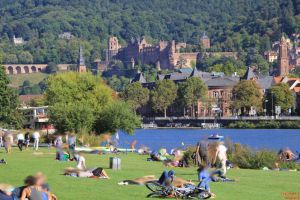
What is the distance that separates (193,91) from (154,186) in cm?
12786

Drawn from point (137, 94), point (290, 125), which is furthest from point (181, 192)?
point (137, 94)

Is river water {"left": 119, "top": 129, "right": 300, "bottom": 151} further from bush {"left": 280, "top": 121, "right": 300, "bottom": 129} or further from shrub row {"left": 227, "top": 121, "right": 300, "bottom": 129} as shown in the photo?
shrub row {"left": 227, "top": 121, "right": 300, "bottom": 129}

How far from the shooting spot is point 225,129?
424ft

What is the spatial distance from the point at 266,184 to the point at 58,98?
4641 centimetres

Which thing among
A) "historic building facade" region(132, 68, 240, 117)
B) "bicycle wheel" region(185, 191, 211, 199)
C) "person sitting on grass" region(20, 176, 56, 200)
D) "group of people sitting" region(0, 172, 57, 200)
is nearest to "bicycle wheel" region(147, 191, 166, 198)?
"bicycle wheel" region(185, 191, 211, 199)

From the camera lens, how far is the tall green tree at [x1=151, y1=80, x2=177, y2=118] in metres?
155

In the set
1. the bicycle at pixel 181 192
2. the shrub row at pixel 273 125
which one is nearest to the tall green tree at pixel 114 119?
Answer: the bicycle at pixel 181 192

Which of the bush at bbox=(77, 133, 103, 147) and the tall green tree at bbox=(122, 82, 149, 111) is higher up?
the tall green tree at bbox=(122, 82, 149, 111)

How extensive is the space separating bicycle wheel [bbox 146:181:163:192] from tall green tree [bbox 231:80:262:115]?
119 meters

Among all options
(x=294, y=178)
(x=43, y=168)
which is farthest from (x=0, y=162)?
(x=294, y=178)

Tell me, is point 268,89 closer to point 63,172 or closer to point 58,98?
point 58,98

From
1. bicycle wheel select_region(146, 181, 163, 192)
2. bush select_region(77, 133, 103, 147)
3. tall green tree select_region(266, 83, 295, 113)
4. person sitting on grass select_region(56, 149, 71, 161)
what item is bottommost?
bicycle wheel select_region(146, 181, 163, 192)

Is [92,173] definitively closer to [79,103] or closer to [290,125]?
[79,103]

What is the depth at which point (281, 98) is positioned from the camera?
138 m
